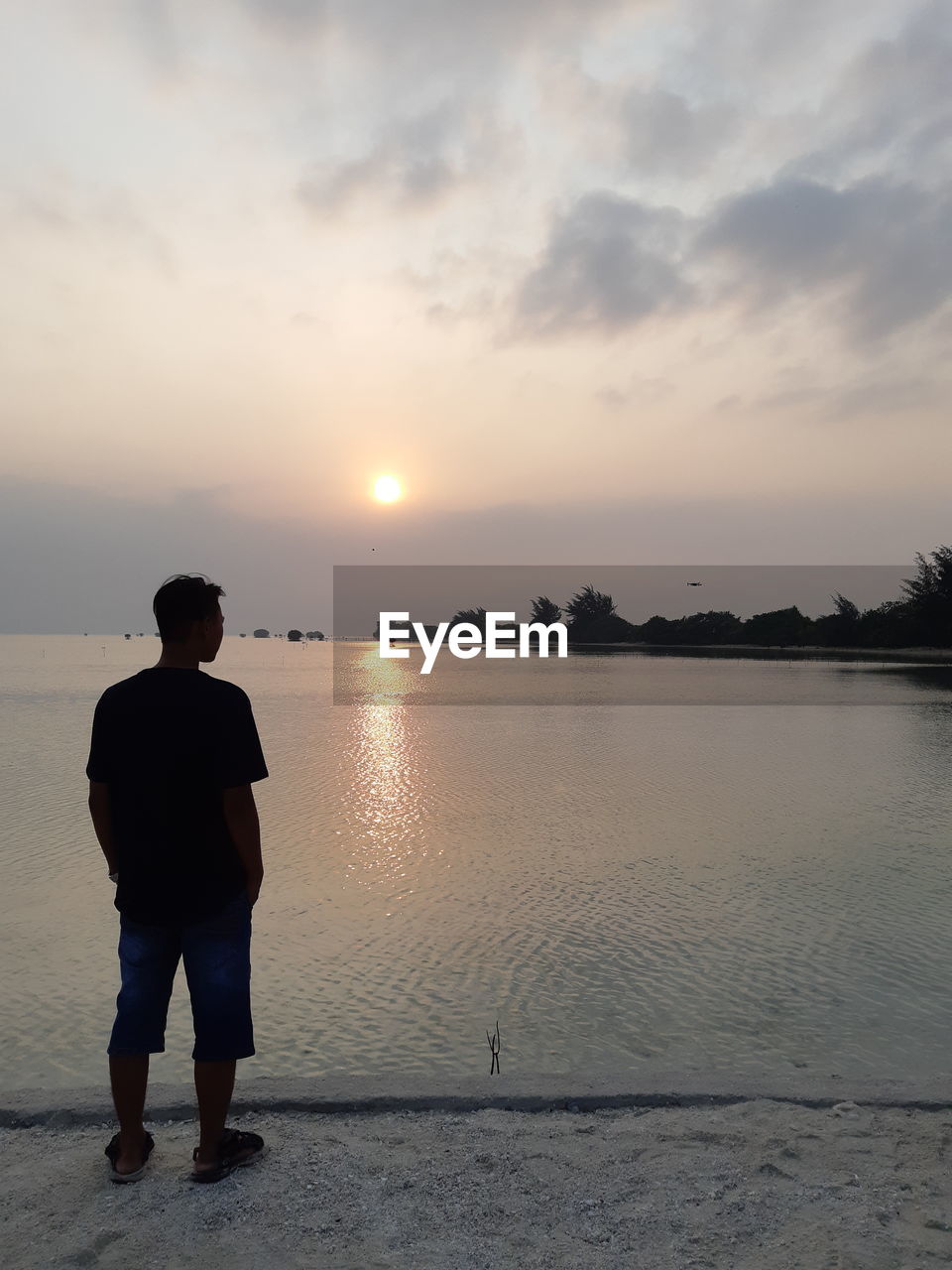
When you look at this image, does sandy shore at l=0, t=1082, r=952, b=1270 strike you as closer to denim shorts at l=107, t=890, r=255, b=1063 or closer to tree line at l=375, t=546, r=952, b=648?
denim shorts at l=107, t=890, r=255, b=1063

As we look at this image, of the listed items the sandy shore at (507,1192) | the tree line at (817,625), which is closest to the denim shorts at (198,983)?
the sandy shore at (507,1192)

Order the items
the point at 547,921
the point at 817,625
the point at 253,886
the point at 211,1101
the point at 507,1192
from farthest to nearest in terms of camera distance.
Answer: the point at 817,625 → the point at 547,921 → the point at 253,886 → the point at 211,1101 → the point at 507,1192

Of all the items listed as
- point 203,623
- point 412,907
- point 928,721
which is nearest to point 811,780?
point 412,907

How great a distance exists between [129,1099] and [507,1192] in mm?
1606

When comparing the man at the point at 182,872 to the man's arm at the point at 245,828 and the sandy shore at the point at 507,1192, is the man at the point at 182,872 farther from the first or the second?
the sandy shore at the point at 507,1192

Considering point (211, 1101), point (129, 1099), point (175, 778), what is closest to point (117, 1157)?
point (129, 1099)

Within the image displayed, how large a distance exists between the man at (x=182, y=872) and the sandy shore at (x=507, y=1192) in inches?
10.3

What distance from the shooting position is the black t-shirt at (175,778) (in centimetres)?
367

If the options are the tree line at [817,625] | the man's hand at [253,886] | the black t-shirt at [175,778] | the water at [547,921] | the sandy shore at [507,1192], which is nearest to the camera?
the sandy shore at [507,1192]

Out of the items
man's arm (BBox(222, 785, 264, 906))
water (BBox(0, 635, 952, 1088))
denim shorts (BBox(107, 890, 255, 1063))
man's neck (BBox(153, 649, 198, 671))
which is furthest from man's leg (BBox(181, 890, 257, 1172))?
water (BBox(0, 635, 952, 1088))

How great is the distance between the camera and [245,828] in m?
3.79

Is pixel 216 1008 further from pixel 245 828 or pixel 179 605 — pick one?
pixel 179 605

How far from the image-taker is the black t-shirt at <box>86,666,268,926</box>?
12.0ft

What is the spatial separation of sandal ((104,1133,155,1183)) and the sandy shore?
0.05 meters
